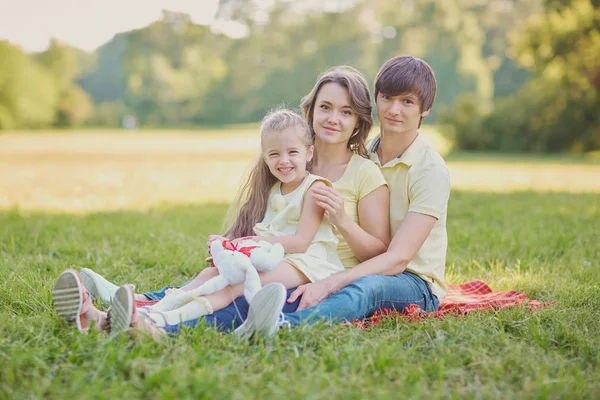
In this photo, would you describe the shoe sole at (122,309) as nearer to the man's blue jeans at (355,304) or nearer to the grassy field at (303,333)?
the grassy field at (303,333)

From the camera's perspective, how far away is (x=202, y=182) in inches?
406

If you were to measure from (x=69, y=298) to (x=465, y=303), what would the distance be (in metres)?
2.02

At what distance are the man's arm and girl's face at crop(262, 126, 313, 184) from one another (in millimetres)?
577

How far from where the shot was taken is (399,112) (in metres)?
3.09

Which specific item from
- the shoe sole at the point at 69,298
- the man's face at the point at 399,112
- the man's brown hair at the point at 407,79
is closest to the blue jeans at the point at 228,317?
the shoe sole at the point at 69,298

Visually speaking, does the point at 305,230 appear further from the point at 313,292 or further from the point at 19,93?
the point at 19,93

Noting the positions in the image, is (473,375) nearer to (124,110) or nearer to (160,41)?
(124,110)

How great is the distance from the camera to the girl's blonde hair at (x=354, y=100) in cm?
314

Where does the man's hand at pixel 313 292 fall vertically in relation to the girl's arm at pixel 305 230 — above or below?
below

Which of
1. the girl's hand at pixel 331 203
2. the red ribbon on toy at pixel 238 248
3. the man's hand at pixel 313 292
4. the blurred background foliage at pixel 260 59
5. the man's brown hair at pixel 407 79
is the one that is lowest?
the man's hand at pixel 313 292

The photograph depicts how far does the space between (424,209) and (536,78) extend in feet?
61.2

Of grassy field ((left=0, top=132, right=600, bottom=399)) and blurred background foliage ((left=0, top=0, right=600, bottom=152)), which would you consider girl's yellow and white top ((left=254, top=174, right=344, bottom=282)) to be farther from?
blurred background foliage ((left=0, top=0, right=600, bottom=152))

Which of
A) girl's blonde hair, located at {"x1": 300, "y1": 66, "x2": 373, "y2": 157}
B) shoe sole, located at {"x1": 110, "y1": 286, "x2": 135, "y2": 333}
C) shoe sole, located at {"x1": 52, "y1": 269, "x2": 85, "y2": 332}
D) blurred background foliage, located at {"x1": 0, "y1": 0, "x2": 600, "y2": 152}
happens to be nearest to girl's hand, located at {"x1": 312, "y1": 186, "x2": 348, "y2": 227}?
girl's blonde hair, located at {"x1": 300, "y1": 66, "x2": 373, "y2": 157}

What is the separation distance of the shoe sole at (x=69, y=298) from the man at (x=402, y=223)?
2.94 feet
